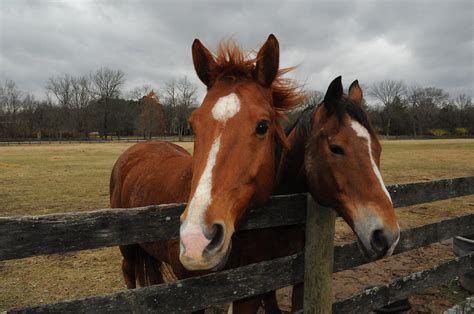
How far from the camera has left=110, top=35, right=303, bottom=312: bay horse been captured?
1661mm

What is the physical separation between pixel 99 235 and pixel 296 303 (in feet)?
6.53

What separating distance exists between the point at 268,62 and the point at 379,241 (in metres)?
1.39

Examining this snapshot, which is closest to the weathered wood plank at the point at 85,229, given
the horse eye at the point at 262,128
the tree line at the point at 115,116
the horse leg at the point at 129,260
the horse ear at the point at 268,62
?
the horse eye at the point at 262,128

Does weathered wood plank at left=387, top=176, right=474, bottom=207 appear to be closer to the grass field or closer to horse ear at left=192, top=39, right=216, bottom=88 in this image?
horse ear at left=192, top=39, right=216, bottom=88

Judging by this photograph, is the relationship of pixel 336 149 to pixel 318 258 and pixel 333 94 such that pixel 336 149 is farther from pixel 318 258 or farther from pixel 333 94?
pixel 318 258

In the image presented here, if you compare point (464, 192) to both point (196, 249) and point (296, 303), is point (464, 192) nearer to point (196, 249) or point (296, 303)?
point (296, 303)

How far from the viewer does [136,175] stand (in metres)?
4.42

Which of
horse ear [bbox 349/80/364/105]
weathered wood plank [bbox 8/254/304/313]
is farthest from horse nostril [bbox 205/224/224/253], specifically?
horse ear [bbox 349/80/364/105]

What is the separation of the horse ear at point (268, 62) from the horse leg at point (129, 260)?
3078 mm

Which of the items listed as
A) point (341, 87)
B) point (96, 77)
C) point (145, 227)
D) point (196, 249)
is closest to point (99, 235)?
point (145, 227)

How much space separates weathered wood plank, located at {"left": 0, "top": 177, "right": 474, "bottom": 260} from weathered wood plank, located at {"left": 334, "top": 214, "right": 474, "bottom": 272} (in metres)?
0.59

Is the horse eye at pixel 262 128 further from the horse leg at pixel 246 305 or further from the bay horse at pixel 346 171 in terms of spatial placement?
the horse leg at pixel 246 305

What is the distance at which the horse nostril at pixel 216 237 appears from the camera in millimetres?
1625

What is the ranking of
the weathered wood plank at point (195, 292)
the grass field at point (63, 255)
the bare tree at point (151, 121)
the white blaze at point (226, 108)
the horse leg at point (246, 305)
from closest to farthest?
the weathered wood plank at point (195, 292)
the white blaze at point (226, 108)
the horse leg at point (246, 305)
the grass field at point (63, 255)
the bare tree at point (151, 121)
